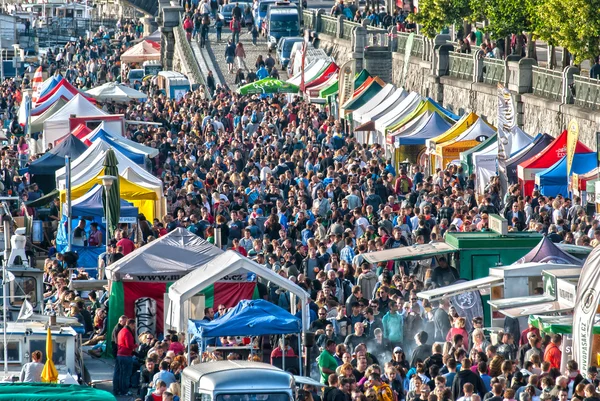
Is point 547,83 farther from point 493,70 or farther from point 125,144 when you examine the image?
point 125,144

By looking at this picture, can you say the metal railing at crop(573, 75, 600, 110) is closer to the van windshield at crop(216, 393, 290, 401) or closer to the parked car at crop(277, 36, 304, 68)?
the van windshield at crop(216, 393, 290, 401)

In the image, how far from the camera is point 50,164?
3659 centimetres

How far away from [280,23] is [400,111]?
23.8 metres

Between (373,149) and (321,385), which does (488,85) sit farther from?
(321,385)

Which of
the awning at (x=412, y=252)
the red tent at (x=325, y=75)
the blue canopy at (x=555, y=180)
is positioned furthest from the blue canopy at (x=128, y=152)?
the awning at (x=412, y=252)

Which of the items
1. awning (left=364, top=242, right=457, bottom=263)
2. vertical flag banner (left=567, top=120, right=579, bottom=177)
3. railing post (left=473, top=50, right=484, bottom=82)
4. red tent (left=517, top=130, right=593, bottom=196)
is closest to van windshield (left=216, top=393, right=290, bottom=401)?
awning (left=364, top=242, right=457, bottom=263)

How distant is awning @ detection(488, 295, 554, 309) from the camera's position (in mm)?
19734

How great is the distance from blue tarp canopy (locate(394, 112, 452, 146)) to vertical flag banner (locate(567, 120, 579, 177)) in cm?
797

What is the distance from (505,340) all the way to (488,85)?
21.7 m

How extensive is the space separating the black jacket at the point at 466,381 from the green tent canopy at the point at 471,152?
633 inches

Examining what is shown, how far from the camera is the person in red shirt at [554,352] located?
1805 centimetres

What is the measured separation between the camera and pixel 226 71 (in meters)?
60.5

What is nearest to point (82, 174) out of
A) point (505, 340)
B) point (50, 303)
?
point (50, 303)

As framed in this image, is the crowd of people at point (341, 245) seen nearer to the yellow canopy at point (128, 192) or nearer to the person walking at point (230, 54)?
the yellow canopy at point (128, 192)
